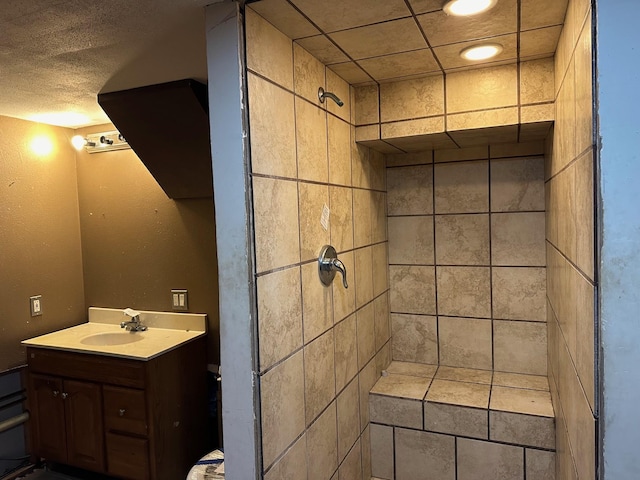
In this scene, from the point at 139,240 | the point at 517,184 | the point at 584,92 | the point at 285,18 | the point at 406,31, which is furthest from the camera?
the point at 139,240

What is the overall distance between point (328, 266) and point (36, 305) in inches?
80.8

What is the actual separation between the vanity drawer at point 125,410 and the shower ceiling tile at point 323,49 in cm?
175

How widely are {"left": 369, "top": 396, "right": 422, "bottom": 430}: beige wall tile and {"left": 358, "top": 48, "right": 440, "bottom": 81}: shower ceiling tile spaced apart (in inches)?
52.0

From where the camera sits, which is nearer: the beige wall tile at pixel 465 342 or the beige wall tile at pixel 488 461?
the beige wall tile at pixel 488 461

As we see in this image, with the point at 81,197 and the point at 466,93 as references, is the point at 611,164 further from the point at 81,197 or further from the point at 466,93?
the point at 81,197

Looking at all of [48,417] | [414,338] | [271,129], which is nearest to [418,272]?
[414,338]

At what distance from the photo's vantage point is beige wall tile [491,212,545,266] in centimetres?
208

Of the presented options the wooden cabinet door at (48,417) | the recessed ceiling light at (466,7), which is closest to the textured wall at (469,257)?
the recessed ceiling light at (466,7)

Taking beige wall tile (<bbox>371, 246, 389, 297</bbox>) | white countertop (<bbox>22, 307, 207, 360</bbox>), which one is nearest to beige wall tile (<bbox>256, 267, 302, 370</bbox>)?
beige wall tile (<bbox>371, 246, 389, 297</bbox>)

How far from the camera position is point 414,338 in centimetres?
231

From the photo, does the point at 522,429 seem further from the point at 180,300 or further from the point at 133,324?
the point at 133,324

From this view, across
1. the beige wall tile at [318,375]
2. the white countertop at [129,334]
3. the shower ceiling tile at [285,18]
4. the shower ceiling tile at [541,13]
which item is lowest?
the white countertop at [129,334]

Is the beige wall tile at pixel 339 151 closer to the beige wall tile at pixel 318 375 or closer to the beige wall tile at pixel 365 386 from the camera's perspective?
the beige wall tile at pixel 318 375

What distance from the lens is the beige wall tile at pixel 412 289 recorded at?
7.45 ft
